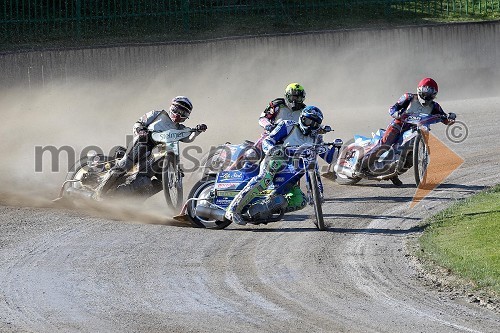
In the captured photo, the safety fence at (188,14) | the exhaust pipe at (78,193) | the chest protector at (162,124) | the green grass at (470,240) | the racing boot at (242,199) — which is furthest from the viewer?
the safety fence at (188,14)

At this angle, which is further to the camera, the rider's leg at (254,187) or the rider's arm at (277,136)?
the rider's arm at (277,136)

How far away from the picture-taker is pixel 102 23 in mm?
30469

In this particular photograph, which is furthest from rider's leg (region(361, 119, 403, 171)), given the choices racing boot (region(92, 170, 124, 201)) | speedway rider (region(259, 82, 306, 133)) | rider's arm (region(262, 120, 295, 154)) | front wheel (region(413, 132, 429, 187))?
racing boot (region(92, 170, 124, 201))

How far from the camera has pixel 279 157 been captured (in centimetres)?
1512

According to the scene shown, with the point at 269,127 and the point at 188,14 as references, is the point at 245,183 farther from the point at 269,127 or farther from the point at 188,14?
the point at 188,14

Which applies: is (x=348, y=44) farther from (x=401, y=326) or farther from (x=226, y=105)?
(x=401, y=326)

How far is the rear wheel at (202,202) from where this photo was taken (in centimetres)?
1561

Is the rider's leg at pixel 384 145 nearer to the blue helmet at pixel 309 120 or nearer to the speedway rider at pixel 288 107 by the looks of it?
the speedway rider at pixel 288 107

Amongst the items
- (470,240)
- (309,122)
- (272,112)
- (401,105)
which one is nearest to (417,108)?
(401,105)

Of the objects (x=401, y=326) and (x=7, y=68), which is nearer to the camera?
(x=401, y=326)

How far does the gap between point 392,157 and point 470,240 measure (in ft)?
16.9

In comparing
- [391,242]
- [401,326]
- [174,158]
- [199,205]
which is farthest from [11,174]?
[401,326]

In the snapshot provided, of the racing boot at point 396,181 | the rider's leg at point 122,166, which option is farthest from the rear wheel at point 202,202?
the racing boot at point 396,181

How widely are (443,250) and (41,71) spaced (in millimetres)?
16883
